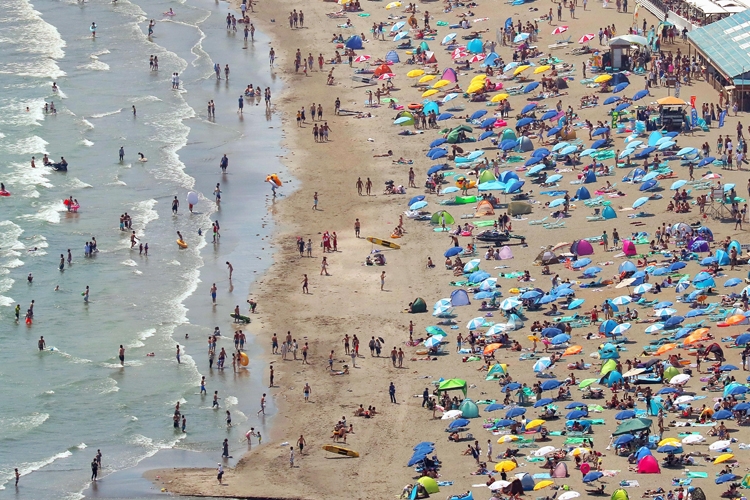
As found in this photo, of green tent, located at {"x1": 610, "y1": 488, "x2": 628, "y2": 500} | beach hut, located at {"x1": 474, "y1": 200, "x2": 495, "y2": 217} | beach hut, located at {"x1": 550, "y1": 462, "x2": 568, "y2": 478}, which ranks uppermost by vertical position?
beach hut, located at {"x1": 474, "y1": 200, "x2": 495, "y2": 217}

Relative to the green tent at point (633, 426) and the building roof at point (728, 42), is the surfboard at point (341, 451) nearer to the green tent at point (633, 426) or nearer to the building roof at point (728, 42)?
the green tent at point (633, 426)

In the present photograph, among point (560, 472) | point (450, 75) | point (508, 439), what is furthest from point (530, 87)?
point (560, 472)

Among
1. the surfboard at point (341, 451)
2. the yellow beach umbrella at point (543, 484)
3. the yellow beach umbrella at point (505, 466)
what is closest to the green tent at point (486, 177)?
the surfboard at point (341, 451)

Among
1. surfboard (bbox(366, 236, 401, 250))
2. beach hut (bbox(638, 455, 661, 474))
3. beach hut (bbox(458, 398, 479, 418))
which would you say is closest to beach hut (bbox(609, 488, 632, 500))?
beach hut (bbox(638, 455, 661, 474))

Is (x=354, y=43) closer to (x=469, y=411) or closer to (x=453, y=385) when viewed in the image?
(x=453, y=385)

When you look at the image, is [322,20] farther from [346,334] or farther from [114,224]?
[346,334]

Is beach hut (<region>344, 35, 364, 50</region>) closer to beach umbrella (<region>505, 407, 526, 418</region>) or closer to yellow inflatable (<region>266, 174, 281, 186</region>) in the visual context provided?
yellow inflatable (<region>266, 174, 281, 186</region>)
